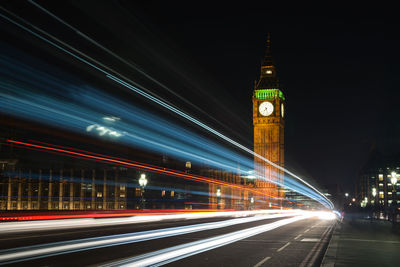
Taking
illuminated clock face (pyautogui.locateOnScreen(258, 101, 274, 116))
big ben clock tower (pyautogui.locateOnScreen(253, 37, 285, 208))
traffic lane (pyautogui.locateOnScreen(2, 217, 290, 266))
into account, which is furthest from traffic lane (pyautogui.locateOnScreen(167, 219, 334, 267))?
illuminated clock face (pyautogui.locateOnScreen(258, 101, 274, 116))

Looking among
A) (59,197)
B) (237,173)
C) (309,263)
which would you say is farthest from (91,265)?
(237,173)

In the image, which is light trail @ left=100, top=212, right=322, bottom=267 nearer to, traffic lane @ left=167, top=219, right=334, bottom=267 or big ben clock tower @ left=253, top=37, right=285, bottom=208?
traffic lane @ left=167, top=219, right=334, bottom=267

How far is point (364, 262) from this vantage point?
449 inches

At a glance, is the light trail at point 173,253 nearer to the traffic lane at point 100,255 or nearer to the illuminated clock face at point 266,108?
the traffic lane at point 100,255

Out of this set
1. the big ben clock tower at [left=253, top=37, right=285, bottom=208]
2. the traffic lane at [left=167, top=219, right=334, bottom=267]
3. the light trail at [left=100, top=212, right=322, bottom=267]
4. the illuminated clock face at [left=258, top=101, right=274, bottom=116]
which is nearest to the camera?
the light trail at [left=100, top=212, right=322, bottom=267]

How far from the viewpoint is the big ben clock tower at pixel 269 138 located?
11588cm

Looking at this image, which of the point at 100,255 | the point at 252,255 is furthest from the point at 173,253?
the point at 252,255

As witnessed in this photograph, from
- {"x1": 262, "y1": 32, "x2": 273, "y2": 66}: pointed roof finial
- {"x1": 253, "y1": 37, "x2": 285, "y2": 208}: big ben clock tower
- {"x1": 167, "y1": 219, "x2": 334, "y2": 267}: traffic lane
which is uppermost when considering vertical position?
{"x1": 262, "y1": 32, "x2": 273, "y2": 66}: pointed roof finial

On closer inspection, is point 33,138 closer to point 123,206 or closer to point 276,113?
point 123,206

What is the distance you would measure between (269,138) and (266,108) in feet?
27.8

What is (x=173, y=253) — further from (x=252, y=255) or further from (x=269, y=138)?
(x=269, y=138)

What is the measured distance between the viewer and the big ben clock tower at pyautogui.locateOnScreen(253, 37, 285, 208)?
11588 centimetres

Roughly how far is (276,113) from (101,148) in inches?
2172

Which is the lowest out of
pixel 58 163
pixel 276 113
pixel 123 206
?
pixel 123 206
